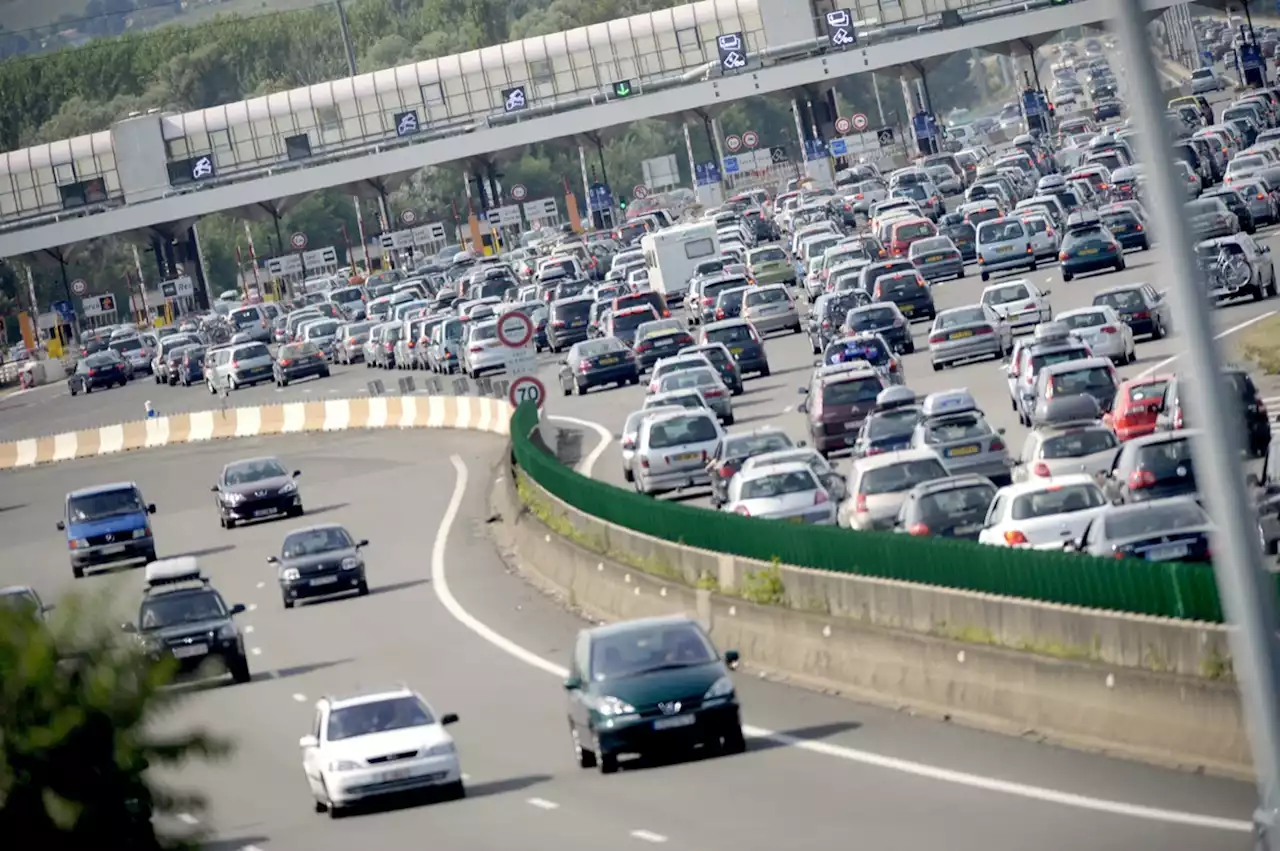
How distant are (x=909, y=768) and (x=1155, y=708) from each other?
2426 millimetres

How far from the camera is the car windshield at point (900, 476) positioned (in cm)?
3244

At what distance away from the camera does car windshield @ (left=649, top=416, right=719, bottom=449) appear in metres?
43.0

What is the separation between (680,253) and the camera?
270 ft

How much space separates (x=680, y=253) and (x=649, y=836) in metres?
62.9

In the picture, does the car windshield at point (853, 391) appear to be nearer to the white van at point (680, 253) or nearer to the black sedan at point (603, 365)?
the black sedan at point (603, 365)

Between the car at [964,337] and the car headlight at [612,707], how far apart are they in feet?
97.9

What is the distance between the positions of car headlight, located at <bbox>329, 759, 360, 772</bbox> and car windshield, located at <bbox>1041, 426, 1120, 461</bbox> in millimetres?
11232

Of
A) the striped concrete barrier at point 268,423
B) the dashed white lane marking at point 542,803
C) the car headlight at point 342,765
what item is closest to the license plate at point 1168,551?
the dashed white lane marking at point 542,803

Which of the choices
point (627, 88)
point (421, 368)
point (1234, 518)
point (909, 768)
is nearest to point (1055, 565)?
point (909, 768)

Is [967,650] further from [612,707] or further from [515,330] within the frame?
[515,330]

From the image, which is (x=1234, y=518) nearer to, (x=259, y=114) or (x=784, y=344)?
(x=784, y=344)

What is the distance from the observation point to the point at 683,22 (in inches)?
5423

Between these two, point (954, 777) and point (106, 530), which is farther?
point (106, 530)

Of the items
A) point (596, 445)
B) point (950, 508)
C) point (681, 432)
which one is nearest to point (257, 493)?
point (596, 445)
